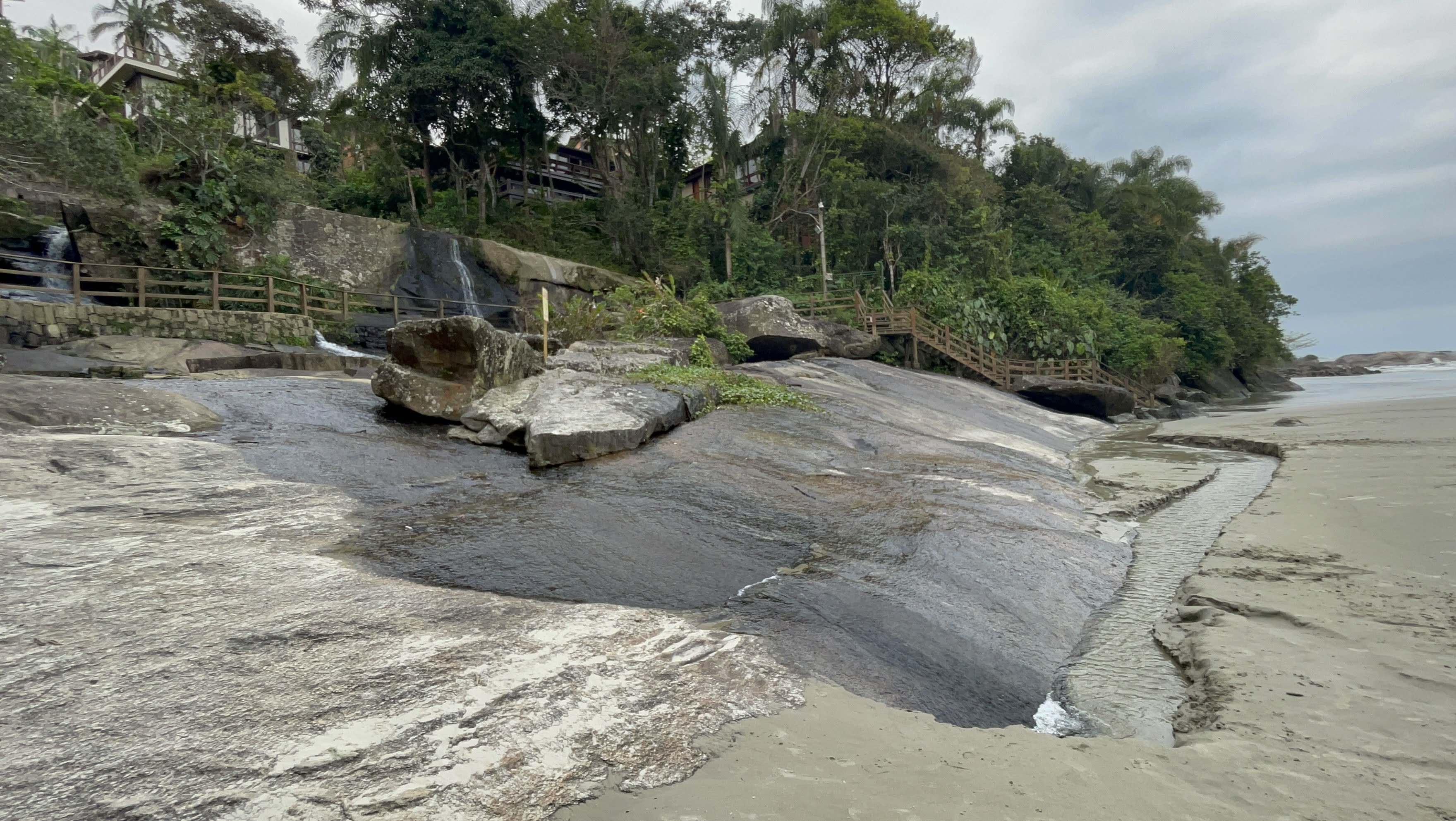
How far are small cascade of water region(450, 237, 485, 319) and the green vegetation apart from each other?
16343mm

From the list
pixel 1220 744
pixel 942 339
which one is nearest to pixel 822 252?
pixel 942 339

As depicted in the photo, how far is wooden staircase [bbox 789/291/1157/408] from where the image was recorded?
26.4 m

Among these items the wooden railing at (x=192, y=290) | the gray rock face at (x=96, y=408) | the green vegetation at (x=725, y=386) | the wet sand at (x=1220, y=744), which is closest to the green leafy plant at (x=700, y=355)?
the green vegetation at (x=725, y=386)

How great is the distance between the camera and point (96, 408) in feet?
24.9

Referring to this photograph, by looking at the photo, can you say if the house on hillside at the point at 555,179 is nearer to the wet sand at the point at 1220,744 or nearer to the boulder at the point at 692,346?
the boulder at the point at 692,346

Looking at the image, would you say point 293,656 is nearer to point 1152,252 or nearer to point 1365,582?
point 1365,582

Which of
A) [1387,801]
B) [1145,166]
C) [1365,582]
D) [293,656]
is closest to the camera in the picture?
[1387,801]

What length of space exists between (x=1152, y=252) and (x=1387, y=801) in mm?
45994

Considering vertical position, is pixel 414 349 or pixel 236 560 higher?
pixel 414 349

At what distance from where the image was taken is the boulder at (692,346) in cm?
1392

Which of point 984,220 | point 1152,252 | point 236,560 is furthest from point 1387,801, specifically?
point 1152,252

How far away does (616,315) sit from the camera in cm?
1677

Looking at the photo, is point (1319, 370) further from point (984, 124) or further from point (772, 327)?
point (772, 327)

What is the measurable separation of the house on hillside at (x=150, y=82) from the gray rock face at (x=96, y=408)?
26.1 meters
